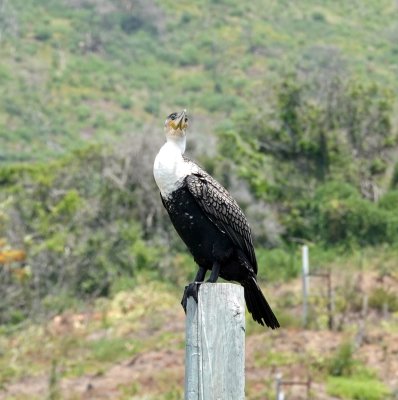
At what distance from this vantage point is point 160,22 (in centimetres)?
4684

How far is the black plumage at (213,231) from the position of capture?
15.7 feet

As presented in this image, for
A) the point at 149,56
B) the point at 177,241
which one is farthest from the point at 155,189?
the point at 149,56

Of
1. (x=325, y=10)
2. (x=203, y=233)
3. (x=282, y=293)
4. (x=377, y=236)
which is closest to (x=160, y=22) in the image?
(x=325, y=10)

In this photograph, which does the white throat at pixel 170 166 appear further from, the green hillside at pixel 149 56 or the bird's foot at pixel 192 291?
the green hillside at pixel 149 56

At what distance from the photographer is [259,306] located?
4723mm

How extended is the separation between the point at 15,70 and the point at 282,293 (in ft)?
84.8

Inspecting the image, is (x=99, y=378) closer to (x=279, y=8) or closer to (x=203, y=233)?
(x=203, y=233)

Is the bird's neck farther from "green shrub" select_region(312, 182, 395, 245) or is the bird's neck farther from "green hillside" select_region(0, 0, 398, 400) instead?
"green shrub" select_region(312, 182, 395, 245)

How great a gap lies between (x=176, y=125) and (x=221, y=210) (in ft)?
1.50

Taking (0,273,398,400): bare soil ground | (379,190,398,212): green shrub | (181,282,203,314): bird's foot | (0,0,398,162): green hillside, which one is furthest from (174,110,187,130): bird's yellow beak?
(0,0,398,162): green hillside

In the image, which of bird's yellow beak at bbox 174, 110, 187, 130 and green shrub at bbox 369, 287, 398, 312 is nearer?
bird's yellow beak at bbox 174, 110, 187, 130

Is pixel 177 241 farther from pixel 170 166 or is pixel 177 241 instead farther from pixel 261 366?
pixel 170 166

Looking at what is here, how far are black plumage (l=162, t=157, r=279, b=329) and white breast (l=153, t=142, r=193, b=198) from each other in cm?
7

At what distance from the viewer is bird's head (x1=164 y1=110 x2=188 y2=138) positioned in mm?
4629
